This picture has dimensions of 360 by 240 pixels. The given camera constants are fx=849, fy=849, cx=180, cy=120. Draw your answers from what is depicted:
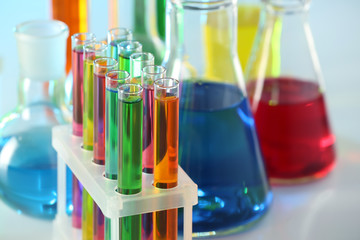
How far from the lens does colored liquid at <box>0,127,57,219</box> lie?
96 centimetres

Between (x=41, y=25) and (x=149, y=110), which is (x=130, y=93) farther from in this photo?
(x=41, y=25)

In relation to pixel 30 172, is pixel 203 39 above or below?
above

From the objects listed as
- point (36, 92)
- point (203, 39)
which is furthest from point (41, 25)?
point (203, 39)

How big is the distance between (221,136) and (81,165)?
169mm

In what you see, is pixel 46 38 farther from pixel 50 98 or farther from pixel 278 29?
pixel 278 29

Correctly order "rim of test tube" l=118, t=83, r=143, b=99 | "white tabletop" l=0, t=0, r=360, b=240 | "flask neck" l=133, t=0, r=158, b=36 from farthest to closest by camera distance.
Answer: "flask neck" l=133, t=0, r=158, b=36, "white tabletop" l=0, t=0, r=360, b=240, "rim of test tube" l=118, t=83, r=143, b=99

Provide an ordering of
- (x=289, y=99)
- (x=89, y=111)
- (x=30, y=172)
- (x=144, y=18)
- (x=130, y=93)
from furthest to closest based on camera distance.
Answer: (x=144, y=18), (x=289, y=99), (x=30, y=172), (x=89, y=111), (x=130, y=93)

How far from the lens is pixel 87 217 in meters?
0.88

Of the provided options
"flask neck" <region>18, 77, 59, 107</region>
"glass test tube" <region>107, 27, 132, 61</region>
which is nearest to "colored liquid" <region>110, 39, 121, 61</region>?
"glass test tube" <region>107, 27, 132, 61</region>

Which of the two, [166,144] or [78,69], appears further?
[78,69]

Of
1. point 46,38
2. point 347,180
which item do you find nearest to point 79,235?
point 46,38

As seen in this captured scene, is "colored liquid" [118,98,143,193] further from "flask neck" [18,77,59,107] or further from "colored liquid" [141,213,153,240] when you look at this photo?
"flask neck" [18,77,59,107]

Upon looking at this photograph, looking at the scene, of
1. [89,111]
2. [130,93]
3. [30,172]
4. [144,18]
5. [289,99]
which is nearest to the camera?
[130,93]

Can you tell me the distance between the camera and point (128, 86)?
2.49ft
